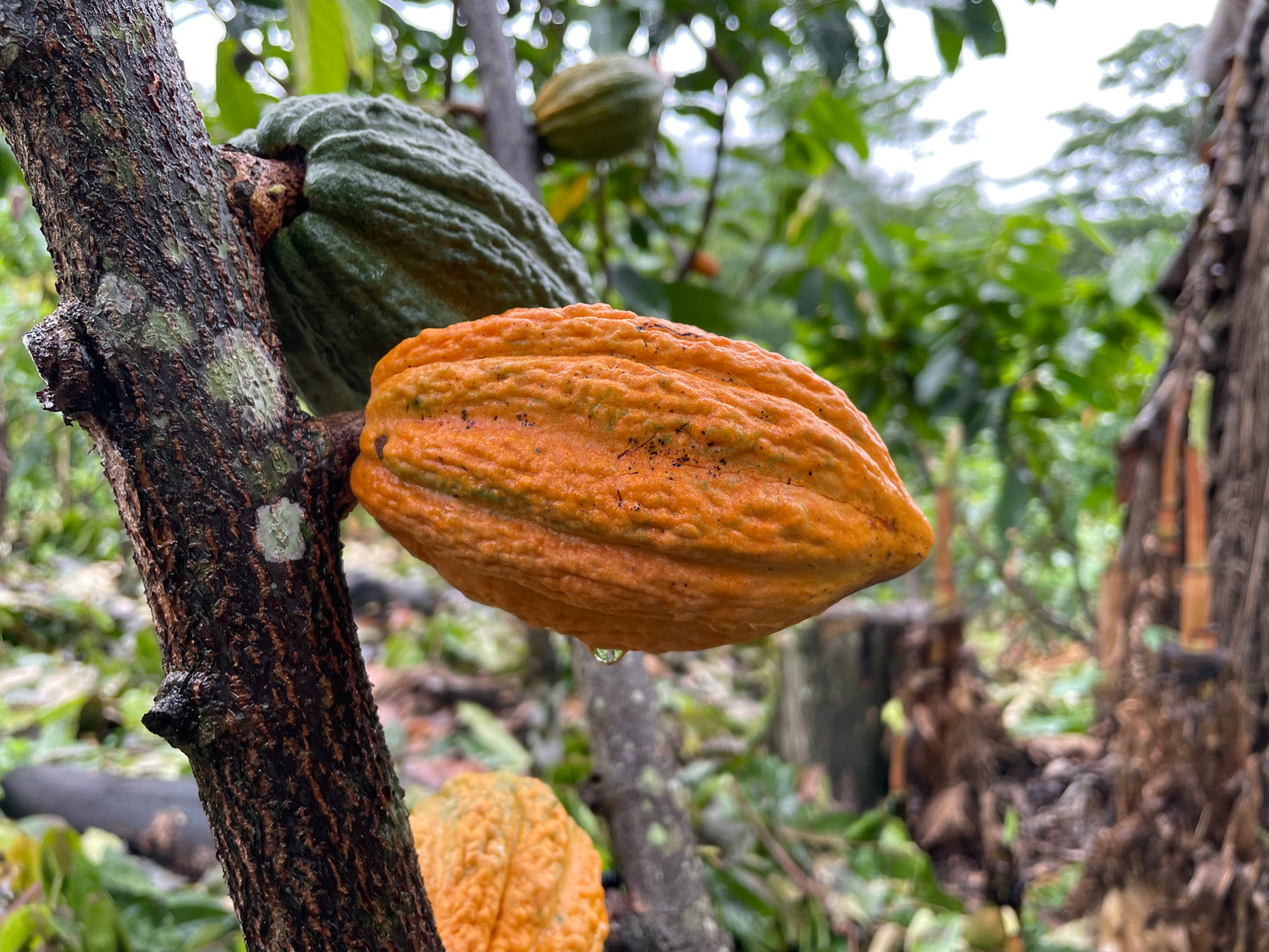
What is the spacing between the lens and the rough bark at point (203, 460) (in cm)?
52

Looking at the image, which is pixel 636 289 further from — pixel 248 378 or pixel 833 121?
pixel 248 378

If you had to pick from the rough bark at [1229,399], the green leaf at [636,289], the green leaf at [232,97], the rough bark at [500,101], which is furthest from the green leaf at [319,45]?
the rough bark at [1229,399]

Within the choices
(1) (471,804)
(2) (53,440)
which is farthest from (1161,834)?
(2) (53,440)

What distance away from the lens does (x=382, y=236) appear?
0.70 m

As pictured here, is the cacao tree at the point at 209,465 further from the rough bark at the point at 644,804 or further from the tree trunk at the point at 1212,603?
the tree trunk at the point at 1212,603

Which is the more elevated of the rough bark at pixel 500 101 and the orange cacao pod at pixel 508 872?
the rough bark at pixel 500 101

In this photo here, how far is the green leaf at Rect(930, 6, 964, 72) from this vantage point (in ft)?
5.67

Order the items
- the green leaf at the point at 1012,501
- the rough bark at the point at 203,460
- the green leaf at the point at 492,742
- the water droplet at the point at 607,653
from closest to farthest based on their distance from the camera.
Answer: the rough bark at the point at 203,460
the water droplet at the point at 607,653
the green leaf at the point at 492,742
the green leaf at the point at 1012,501

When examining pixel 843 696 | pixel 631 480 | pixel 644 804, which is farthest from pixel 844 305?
pixel 631 480

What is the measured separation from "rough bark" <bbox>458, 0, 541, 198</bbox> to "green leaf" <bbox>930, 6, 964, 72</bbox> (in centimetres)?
96

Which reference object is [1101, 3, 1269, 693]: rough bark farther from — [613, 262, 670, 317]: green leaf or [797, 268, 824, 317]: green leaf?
[613, 262, 670, 317]: green leaf

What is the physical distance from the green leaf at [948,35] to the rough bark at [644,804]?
153 centimetres

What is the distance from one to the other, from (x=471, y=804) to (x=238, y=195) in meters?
0.67

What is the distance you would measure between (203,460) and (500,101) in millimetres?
1271
